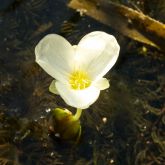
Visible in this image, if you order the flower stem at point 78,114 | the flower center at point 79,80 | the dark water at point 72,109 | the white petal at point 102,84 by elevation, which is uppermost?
the white petal at point 102,84

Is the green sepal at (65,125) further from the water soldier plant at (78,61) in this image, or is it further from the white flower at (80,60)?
the white flower at (80,60)

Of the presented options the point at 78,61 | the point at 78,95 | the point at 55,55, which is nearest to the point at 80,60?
the point at 78,61

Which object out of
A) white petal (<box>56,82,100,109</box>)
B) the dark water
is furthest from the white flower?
the dark water

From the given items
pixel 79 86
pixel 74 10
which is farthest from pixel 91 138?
pixel 74 10

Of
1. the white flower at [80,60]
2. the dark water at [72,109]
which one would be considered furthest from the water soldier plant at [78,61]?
the dark water at [72,109]

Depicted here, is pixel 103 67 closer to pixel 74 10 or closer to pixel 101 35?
pixel 101 35

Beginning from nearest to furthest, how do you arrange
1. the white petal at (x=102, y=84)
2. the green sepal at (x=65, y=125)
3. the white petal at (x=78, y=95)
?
the white petal at (x=78, y=95) < the white petal at (x=102, y=84) < the green sepal at (x=65, y=125)

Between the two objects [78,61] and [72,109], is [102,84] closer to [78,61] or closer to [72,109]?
[78,61]

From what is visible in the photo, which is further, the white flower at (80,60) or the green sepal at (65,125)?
the green sepal at (65,125)

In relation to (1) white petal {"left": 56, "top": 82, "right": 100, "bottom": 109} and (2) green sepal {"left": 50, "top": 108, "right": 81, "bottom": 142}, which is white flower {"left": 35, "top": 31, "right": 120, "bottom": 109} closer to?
(1) white petal {"left": 56, "top": 82, "right": 100, "bottom": 109}
